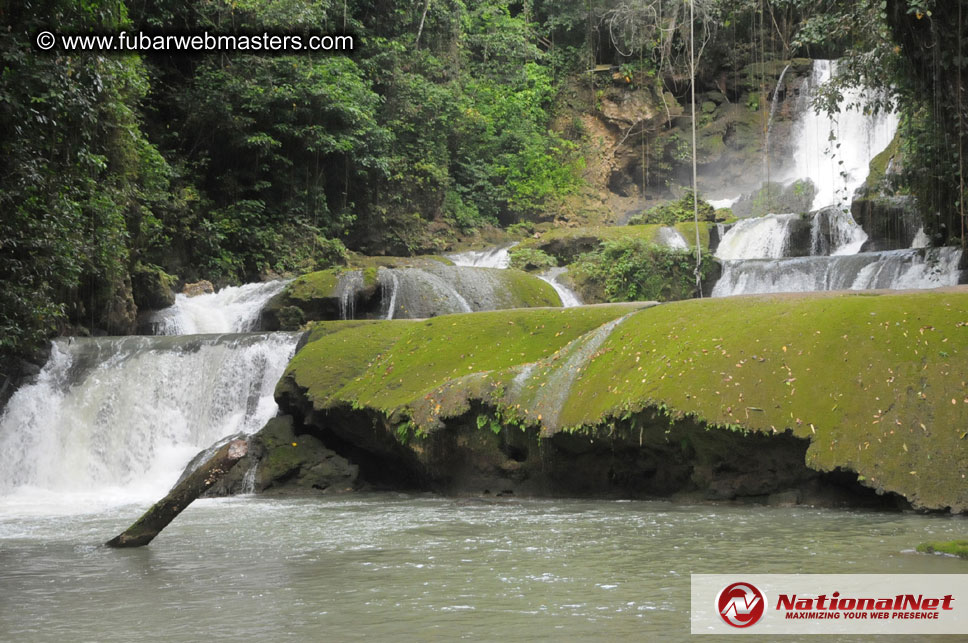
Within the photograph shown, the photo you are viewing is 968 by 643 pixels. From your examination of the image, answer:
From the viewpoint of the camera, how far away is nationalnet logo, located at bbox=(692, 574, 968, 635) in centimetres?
451

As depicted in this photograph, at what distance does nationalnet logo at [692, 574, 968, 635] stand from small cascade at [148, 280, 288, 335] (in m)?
14.5

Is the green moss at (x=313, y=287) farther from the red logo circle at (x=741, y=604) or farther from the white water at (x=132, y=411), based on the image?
the red logo circle at (x=741, y=604)

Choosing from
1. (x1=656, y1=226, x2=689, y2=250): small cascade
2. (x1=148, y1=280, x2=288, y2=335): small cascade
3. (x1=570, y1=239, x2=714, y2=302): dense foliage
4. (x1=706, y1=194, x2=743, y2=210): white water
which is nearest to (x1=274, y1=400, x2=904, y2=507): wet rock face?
(x1=148, y1=280, x2=288, y2=335): small cascade

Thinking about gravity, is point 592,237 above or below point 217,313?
above

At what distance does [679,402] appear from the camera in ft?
31.0

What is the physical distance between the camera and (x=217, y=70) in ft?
76.7

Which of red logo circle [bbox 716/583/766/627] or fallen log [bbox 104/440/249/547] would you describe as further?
fallen log [bbox 104/440/249/547]

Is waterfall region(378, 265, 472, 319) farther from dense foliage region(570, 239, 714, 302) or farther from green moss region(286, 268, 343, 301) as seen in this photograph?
dense foliage region(570, 239, 714, 302)

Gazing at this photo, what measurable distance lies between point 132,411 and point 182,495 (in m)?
7.58

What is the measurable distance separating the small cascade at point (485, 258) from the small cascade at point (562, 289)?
233cm

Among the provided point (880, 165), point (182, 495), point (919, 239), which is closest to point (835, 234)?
point (919, 239)

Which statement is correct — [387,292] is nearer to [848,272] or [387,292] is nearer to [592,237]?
[592,237]

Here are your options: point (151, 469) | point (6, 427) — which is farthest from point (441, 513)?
point (6, 427)

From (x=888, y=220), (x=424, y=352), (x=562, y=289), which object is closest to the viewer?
(x=424, y=352)
